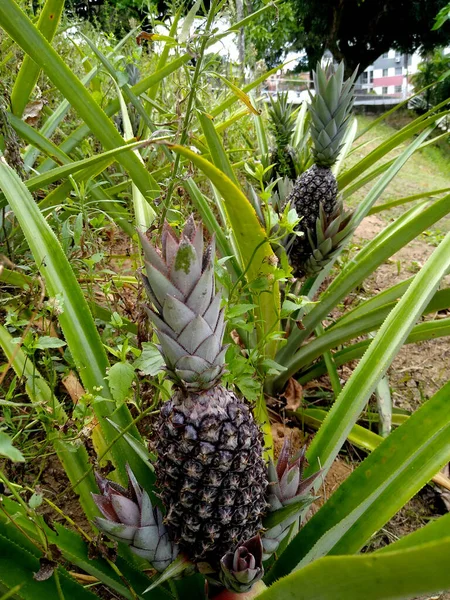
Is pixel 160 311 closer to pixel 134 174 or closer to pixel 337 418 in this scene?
pixel 337 418

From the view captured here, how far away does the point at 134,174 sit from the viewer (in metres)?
1.17

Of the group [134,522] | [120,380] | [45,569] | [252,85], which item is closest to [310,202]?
[252,85]

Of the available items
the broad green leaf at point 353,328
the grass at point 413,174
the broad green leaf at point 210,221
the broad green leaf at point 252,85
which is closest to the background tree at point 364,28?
the grass at point 413,174

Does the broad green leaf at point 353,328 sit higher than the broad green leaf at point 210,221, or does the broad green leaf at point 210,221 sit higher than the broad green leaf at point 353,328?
the broad green leaf at point 210,221

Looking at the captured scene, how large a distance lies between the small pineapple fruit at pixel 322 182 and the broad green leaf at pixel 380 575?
1188mm

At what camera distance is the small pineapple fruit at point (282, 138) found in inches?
86.6

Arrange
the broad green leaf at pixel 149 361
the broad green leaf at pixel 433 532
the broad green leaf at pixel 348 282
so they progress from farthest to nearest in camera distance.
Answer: the broad green leaf at pixel 348 282 → the broad green leaf at pixel 149 361 → the broad green leaf at pixel 433 532

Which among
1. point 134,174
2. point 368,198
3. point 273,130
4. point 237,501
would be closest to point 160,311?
point 237,501

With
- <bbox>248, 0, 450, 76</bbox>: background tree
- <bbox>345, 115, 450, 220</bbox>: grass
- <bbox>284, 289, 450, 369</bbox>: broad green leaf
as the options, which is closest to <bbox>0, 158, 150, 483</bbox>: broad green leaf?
<bbox>284, 289, 450, 369</bbox>: broad green leaf

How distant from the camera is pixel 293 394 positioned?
1.45 metres

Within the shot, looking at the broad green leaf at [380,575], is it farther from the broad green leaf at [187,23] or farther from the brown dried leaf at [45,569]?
the broad green leaf at [187,23]

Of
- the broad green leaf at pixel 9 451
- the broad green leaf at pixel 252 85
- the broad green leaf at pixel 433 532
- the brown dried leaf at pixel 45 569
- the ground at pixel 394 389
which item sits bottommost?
the ground at pixel 394 389

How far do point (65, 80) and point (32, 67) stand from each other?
39cm

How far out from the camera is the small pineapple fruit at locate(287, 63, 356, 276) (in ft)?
5.01
